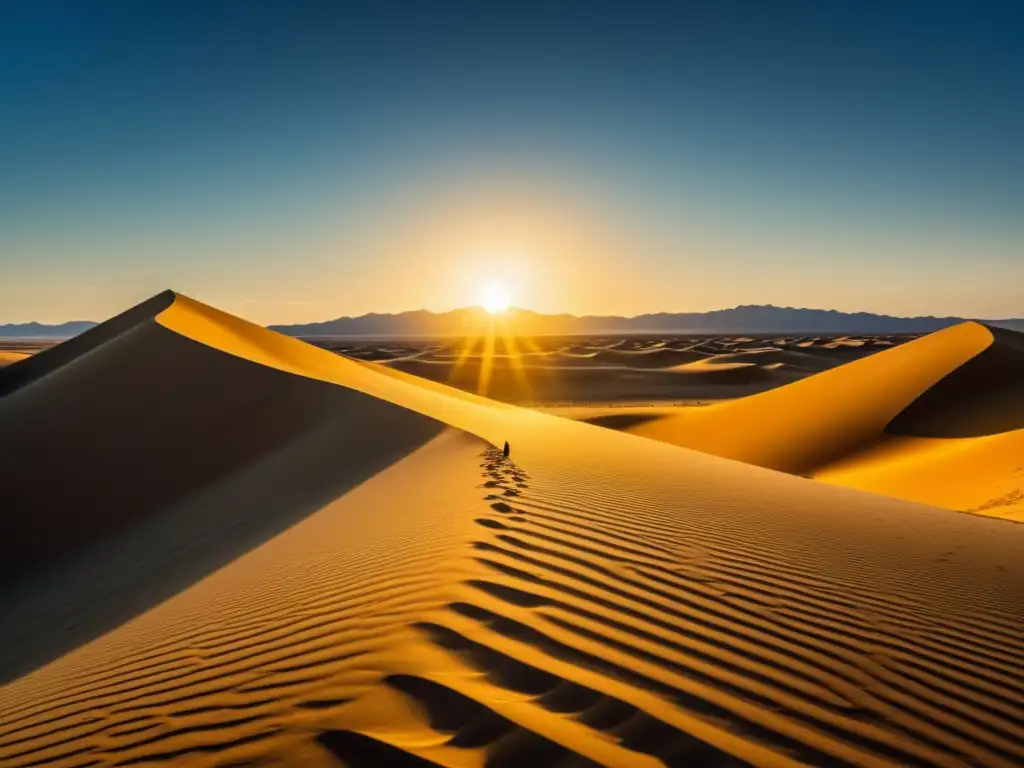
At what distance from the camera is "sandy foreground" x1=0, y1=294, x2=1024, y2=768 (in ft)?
7.41

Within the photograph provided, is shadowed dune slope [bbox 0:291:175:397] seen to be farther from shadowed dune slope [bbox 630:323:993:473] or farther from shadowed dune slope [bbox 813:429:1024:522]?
shadowed dune slope [bbox 813:429:1024:522]

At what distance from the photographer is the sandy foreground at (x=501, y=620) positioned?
88.9 inches

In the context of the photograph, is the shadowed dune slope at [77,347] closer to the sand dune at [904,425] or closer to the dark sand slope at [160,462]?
the dark sand slope at [160,462]

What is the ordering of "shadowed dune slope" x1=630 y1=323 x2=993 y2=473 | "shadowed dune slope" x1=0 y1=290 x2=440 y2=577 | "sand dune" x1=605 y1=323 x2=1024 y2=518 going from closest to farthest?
1. "shadowed dune slope" x1=0 y1=290 x2=440 y2=577
2. "sand dune" x1=605 y1=323 x2=1024 y2=518
3. "shadowed dune slope" x1=630 y1=323 x2=993 y2=473

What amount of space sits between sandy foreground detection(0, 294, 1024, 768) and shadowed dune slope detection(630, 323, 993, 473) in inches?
395

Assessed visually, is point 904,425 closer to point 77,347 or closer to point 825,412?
point 825,412

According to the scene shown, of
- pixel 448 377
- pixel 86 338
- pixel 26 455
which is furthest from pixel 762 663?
pixel 448 377

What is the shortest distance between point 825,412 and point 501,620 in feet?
66.8

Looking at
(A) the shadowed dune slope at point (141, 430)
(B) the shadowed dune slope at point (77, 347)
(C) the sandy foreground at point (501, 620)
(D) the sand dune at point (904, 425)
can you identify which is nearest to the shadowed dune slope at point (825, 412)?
(D) the sand dune at point (904, 425)

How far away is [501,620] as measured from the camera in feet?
9.62

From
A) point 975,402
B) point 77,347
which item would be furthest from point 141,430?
point 975,402

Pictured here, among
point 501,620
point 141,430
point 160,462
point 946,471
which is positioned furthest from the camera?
point 946,471

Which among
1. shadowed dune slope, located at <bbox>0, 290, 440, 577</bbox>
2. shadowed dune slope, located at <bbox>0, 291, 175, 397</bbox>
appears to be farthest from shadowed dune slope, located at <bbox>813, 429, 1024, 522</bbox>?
shadowed dune slope, located at <bbox>0, 291, 175, 397</bbox>

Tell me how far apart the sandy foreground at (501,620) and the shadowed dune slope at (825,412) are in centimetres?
1003
